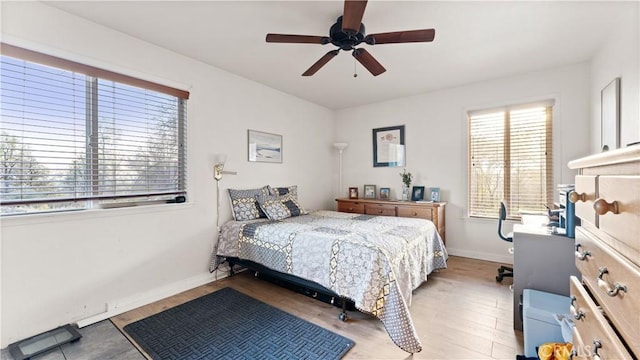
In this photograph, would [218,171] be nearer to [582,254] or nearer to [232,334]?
[232,334]

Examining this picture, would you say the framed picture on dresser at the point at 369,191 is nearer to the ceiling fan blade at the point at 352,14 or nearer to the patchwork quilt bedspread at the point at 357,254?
the patchwork quilt bedspread at the point at 357,254

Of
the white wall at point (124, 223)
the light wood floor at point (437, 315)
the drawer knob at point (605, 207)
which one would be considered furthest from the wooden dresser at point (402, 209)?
the drawer knob at point (605, 207)

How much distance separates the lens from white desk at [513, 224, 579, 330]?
1.91 m

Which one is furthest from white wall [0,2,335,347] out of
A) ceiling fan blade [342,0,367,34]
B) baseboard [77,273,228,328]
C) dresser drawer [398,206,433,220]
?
ceiling fan blade [342,0,367,34]

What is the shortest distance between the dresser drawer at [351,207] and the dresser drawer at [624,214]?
12.3ft

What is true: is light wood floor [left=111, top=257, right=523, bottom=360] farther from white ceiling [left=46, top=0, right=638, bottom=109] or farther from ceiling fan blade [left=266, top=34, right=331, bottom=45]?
white ceiling [left=46, top=0, right=638, bottom=109]

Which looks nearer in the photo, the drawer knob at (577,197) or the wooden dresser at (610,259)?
the wooden dresser at (610,259)

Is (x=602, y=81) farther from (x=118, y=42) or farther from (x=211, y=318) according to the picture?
(x=118, y=42)

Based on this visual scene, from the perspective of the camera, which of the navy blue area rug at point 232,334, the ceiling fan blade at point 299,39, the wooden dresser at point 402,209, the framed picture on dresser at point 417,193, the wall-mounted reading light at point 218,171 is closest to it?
the navy blue area rug at point 232,334

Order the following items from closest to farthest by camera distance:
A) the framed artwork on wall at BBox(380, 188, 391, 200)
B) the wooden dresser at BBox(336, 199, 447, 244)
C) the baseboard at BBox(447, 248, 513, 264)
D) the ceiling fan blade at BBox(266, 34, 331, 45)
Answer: the ceiling fan blade at BBox(266, 34, 331, 45), the baseboard at BBox(447, 248, 513, 264), the wooden dresser at BBox(336, 199, 447, 244), the framed artwork on wall at BBox(380, 188, 391, 200)

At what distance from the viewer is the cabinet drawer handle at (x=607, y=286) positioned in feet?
1.96

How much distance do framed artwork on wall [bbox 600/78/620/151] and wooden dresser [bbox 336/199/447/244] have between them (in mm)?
1799

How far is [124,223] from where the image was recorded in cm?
252

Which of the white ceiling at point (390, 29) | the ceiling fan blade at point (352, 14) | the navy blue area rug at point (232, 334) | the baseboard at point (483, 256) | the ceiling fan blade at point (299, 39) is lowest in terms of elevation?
the navy blue area rug at point (232, 334)
